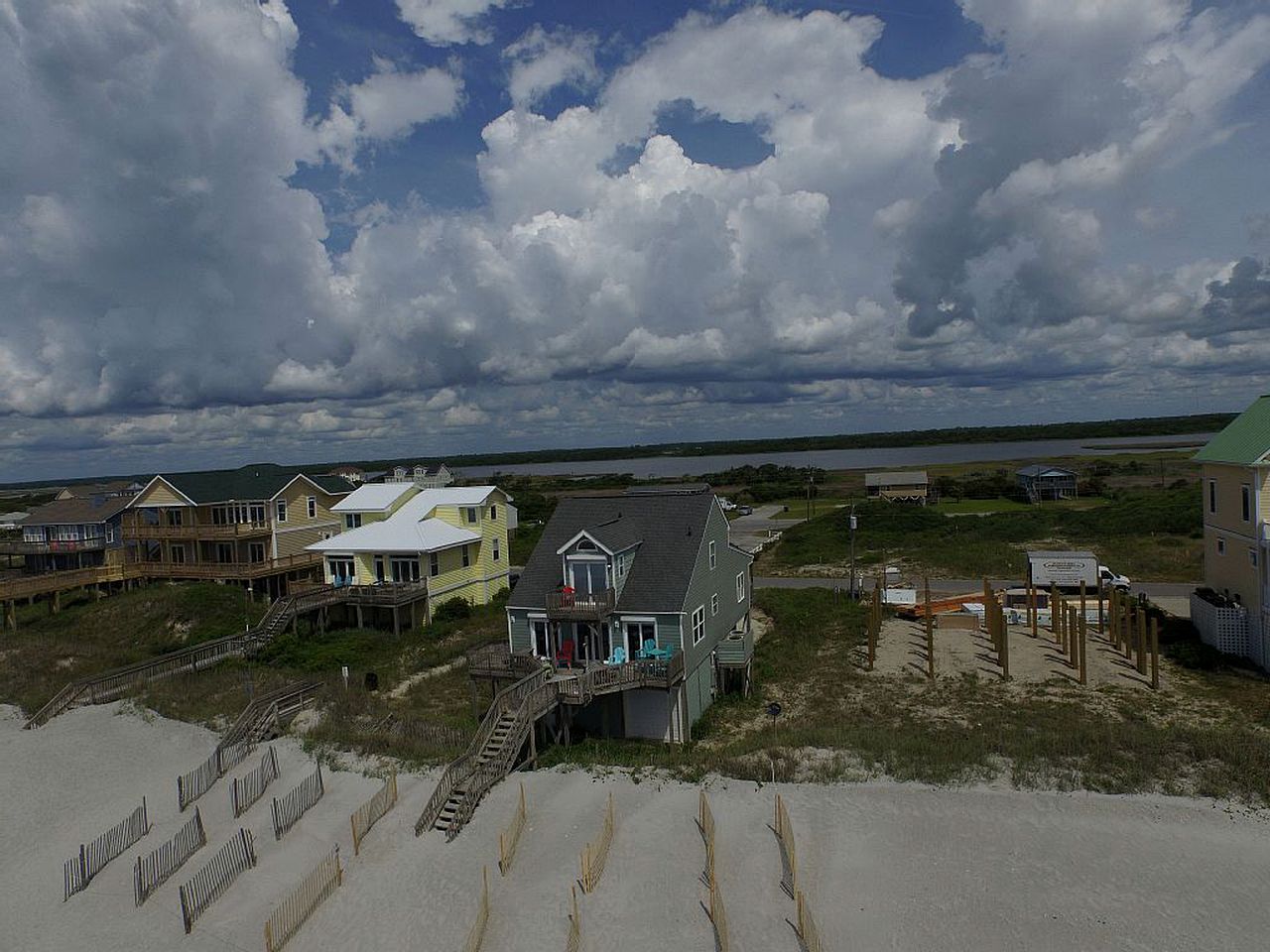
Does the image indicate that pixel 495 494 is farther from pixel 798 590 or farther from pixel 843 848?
pixel 843 848

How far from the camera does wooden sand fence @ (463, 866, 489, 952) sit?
14.0m

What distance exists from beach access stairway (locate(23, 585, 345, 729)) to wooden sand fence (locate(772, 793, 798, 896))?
84.6ft

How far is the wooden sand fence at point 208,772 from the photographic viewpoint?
68.5 ft

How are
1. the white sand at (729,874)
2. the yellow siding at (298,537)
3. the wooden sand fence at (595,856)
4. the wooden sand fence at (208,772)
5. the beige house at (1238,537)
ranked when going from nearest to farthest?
the white sand at (729,874) < the wooden sand fence at (595,856) < the wooden sand fence at (208,772) < the beige house at (1238,537) < the yellow siding at (298,537)

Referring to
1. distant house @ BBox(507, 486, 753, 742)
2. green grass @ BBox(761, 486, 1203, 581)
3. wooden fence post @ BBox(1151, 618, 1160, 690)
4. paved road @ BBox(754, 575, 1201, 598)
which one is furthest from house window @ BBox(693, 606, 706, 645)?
green grass @ BBox(761, 486, 1203, 581)

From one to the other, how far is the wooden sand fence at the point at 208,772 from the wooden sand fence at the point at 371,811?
5228 millimetres

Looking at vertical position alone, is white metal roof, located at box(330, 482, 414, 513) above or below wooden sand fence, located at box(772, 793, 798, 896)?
above

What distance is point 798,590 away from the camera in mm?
45281

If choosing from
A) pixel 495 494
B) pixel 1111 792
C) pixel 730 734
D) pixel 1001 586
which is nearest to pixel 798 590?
pixel 1001 586

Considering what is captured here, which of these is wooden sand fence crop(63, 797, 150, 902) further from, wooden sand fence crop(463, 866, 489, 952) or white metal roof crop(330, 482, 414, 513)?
white metal roof crop(330, 482, 414, 513)

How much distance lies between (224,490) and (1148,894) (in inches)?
1901

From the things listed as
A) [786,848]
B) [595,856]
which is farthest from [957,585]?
[595,856]

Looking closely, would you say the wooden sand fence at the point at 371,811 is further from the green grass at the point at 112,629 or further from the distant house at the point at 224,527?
the distant house at the point at 224,527

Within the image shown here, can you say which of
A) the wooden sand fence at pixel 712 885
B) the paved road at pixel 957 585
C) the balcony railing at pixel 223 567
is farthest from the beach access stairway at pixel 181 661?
the paved road at pixel 957 585
